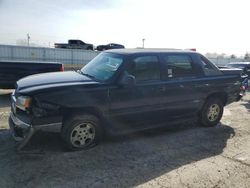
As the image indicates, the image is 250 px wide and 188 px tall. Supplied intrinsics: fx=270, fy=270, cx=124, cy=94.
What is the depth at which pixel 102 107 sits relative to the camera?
180 inches

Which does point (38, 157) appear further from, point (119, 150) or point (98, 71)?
point (98, 71)

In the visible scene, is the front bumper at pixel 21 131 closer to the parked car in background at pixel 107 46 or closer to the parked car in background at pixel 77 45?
the parked car in background at pixel 107 46

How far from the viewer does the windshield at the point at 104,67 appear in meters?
4.88

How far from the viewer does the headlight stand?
4.12m

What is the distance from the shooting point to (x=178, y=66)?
18.3 ft

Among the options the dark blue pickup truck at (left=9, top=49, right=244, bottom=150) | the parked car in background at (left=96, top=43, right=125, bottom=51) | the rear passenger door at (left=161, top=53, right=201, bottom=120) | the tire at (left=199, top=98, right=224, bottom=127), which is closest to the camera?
the dark blue pickup truck at (left=9, top=49, right=244, bottom=150)

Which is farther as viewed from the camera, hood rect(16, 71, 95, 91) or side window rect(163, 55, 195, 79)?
side window rect(163, 55, 195, 79)

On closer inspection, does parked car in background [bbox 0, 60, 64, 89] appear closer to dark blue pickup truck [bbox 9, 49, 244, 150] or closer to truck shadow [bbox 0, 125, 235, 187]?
dark blue pickup truck [bbox 9, 49, 244, 150]

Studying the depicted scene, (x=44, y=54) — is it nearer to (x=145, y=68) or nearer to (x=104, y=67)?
(x=104, y=67)

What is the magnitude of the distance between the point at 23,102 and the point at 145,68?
2262mm

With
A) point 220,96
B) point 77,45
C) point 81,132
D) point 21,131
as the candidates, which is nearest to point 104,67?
point 81,132

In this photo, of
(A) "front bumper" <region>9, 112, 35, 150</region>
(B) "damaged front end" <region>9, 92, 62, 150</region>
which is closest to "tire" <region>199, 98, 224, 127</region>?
(B) "damaged front end" <region>9, 92, 62, 150</region>

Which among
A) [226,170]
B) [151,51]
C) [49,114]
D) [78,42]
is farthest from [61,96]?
[78,42]

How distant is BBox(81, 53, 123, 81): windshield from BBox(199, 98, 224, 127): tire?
2.44m
